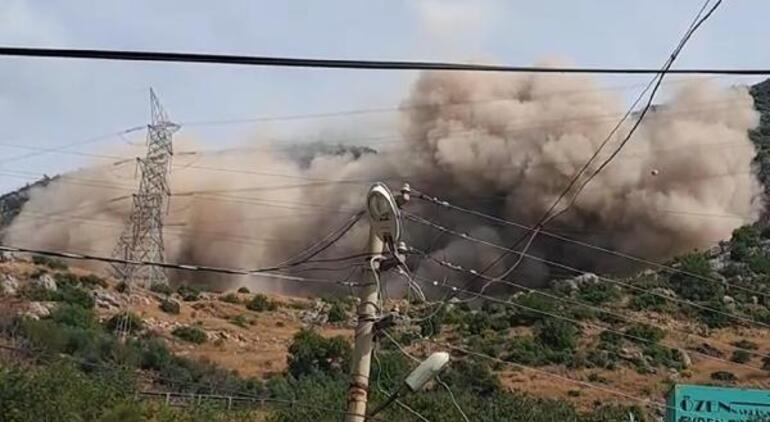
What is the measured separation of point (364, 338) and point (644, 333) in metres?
39.5

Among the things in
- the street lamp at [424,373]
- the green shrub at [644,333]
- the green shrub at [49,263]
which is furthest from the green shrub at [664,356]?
the street lamp at [424,373]

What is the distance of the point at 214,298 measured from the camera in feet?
202

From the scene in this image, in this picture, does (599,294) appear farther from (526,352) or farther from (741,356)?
(741,356)

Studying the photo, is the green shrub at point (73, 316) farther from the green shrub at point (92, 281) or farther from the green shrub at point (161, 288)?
the green shrub at point (161, 288)

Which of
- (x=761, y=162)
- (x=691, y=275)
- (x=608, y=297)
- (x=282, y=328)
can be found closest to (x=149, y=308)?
(x=282, y=328)

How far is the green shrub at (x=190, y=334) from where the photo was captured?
49000mm

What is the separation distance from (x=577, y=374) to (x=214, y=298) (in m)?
23.5

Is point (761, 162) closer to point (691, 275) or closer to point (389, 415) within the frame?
point (691, 275)

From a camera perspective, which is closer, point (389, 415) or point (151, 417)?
point (151, 417)

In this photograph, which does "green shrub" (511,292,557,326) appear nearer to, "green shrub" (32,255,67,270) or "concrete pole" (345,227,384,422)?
"green shrub" (32,255,67,270)

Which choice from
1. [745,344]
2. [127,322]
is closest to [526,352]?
[745,344]

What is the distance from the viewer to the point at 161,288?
6112 cm

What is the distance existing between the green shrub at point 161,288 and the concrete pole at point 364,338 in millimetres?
49139

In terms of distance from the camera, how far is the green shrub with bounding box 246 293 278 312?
59594 millimetres
